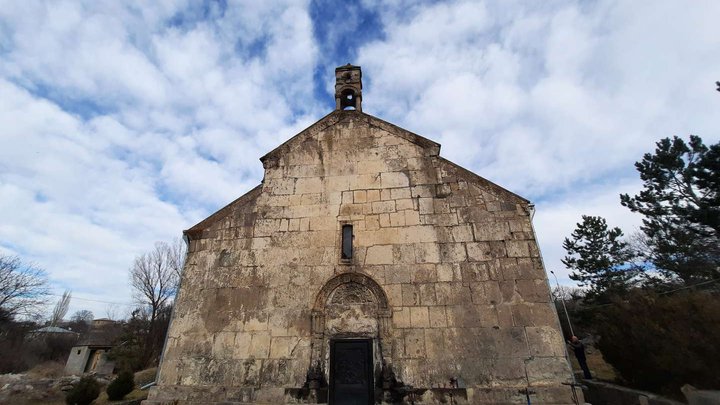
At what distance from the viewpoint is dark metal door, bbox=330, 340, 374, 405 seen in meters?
6.25

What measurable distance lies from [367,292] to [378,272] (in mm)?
496

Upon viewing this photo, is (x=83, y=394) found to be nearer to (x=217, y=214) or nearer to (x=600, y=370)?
(x=217, y=214)

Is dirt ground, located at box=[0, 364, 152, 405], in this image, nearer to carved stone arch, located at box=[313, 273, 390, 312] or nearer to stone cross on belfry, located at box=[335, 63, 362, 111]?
carved stone arch, located at box=[313, 273, 390, 312]

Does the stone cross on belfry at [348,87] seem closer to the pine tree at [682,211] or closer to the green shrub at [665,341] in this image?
the green shrub at [665,341]

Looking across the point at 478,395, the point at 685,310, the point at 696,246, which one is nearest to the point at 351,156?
the point at 478,395

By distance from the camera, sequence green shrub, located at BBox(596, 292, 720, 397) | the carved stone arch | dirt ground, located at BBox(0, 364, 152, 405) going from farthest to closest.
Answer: dirt ground, located at BBox(0, 364, 152, 405) → the carved stone arch → green shrub, located at BBox(596, 292, 720, 397)

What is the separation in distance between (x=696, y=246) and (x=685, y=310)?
1655cm

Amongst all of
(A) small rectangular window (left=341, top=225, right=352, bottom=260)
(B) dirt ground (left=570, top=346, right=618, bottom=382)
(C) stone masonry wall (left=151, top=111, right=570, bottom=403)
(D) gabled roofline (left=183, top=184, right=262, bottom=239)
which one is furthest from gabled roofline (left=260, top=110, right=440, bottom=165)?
(B) dirt ground (left=570, top=346, right=618, bottom=382)

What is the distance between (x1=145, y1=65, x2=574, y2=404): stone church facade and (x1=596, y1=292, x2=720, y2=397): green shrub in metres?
1.88

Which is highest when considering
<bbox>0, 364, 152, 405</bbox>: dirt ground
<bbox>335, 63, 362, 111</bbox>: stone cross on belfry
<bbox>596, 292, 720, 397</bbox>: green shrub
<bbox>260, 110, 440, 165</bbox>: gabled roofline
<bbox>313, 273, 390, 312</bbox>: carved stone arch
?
<bbox>335, 63, 362, 111</bbox>: stone cross on belfry

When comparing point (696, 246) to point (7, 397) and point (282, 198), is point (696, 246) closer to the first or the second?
point (282, 198)

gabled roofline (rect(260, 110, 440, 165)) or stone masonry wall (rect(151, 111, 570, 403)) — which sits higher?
gabled roofline (rect(260, 110, 440, 165))

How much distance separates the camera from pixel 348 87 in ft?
31.0

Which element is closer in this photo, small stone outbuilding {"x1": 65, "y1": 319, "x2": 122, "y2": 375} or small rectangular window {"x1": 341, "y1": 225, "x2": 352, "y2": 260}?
small rectangular window {"x1": 341, "y1": 225, "x2": 352, "y2": 260}
